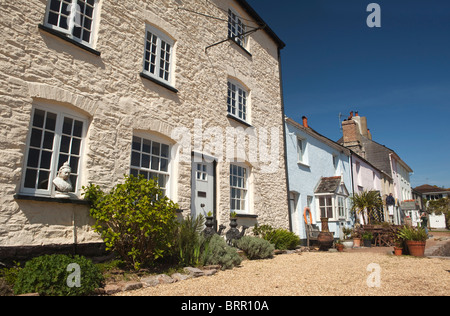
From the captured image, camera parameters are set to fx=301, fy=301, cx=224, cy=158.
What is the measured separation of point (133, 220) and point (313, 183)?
37.4 feet

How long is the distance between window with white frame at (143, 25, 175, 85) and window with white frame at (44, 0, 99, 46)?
1446mm

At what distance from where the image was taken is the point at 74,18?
242 inches

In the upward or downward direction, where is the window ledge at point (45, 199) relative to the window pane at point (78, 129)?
downward

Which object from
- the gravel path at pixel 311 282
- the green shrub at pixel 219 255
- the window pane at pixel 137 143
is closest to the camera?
the gravel path at pixel 311 282

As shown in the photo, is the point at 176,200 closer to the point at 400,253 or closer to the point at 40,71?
the point at 40,71

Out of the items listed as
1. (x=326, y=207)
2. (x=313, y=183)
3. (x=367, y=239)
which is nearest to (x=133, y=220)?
(x=313, y=183)

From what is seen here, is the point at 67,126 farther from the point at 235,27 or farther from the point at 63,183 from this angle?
the point at 235,27

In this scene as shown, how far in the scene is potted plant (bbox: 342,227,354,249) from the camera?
44.8 feet

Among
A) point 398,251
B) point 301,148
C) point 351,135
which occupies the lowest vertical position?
point 398,251

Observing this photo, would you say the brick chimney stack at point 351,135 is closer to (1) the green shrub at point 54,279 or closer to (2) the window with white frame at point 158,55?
(2) the window with white frame at point 158,55

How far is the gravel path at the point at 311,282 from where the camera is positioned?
4.45m

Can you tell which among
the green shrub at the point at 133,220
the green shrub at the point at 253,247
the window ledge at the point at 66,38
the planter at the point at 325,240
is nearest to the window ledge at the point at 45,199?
the green shrub at the point at 133,220

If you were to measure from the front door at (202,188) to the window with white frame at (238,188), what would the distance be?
3.40ft
